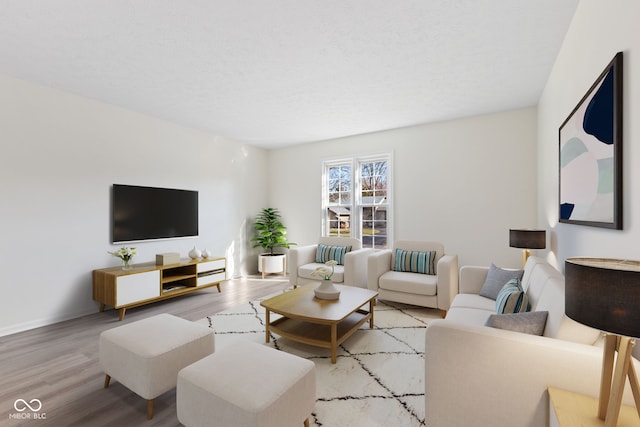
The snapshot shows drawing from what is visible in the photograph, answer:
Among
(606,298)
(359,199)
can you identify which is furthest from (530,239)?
(359,199)

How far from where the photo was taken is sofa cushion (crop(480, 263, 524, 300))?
8.78ft

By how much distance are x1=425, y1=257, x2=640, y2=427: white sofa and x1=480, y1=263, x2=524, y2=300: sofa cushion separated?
1.11 meters

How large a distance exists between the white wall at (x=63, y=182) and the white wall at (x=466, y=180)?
3.30 metres

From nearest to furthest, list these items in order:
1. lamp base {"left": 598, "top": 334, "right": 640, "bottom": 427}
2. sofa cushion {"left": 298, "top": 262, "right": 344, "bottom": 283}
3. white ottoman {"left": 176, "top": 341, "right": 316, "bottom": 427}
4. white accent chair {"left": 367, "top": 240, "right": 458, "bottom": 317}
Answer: lamp base {"left": 598, "top": 334, "right": 640, "bottom": 427}, white ottoman {"left": 176, "top": 341, "right": 316, "bottom": 427}, white accent chair {"left": 367, "top": 240, "right": 458, "bottom": 317}, sofa cushion {"left": 298, "top": 262, "right": 344, "bottom": 283}

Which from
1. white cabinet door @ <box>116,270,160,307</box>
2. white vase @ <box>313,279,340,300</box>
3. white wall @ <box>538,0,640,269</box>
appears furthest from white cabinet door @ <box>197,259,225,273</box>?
white wall @ <box>538,0,640,269</box>

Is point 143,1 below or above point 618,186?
above

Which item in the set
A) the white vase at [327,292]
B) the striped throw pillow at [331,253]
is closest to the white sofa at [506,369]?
the white vase at [327,292]

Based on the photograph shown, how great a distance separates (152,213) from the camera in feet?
13.4

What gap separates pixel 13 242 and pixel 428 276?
15.3 feet

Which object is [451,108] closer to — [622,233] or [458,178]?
[458,178]

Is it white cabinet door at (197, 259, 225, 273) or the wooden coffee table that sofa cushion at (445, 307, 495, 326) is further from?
white cabinet door at (197, 259, 225, 273)

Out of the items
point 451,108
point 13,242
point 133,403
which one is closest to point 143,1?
point 133,403

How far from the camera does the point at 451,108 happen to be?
3.85 m

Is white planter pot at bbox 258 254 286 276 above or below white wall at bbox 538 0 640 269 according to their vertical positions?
below
